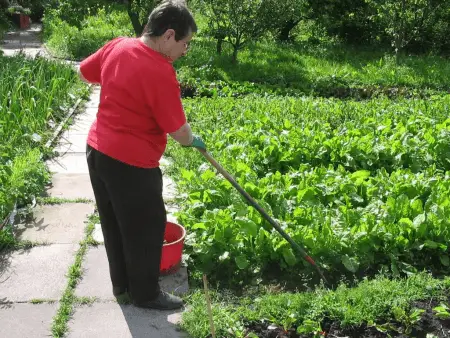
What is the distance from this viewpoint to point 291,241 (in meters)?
3.98

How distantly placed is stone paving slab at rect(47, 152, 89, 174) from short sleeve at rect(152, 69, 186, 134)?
9.66ft

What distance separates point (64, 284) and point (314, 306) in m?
1.55

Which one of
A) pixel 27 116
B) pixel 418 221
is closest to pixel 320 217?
pixel 418 221

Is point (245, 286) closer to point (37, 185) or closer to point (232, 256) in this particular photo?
point (232, 256)

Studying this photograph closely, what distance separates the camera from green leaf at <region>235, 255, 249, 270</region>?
4001 millimetres

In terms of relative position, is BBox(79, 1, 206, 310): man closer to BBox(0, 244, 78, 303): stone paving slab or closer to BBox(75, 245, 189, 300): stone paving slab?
BBox(75, 245, 189, 300): stone paving slab

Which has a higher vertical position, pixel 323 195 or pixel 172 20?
pixel 172 20

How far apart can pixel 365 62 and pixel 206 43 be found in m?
3.27

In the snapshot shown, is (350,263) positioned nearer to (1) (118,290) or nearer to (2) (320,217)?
(2) (320,217)

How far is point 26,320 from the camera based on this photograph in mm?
3562

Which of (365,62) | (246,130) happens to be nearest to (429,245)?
(246,130)

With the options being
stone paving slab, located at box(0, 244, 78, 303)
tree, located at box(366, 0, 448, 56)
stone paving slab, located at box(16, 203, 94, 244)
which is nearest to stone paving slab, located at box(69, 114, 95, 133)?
stone paving slab, located at box(16, 203, 94, 244)

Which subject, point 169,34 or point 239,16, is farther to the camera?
point 239,16

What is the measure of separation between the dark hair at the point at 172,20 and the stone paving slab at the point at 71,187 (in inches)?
96.7
